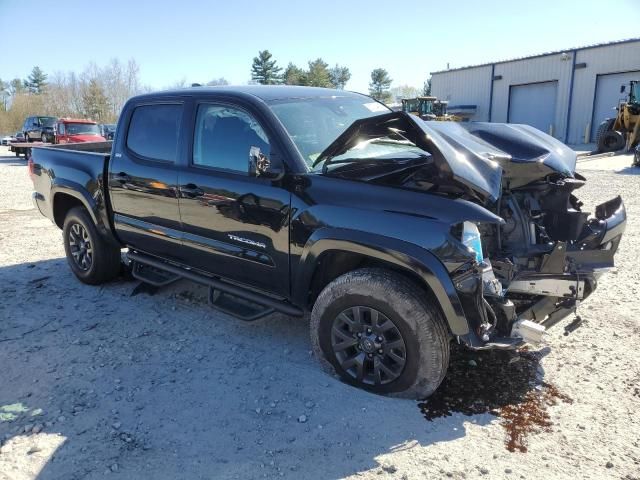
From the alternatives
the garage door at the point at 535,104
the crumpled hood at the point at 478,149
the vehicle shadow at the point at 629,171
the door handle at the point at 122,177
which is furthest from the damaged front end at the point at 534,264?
the garage door at the point at 535,104

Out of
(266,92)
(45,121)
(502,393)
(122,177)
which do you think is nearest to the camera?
(502,393)

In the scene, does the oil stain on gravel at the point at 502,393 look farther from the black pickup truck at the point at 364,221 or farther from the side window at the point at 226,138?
the side window at the point at 226,138

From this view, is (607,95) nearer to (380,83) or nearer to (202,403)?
(202,403)

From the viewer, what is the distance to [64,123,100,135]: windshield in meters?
20.2

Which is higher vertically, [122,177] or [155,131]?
[155,131]

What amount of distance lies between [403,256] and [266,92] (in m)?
1.82

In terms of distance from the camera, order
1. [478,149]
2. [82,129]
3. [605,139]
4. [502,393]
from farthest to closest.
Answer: [82,129] → [605,139] → [478,149] → [502,393]

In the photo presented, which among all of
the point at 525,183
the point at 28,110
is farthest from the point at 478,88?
the point at 28,110

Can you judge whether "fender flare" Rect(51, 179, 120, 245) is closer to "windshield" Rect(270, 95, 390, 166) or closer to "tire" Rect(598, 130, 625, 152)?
"windshield" Rect(270, 95, 390, 166)

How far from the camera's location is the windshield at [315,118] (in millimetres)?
3582

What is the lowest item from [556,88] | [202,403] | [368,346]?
[202,403]

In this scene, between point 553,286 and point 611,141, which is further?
point 611,141

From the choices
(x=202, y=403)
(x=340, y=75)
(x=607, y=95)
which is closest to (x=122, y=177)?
(x=202, y=403)

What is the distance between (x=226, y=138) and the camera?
3.84 metres
